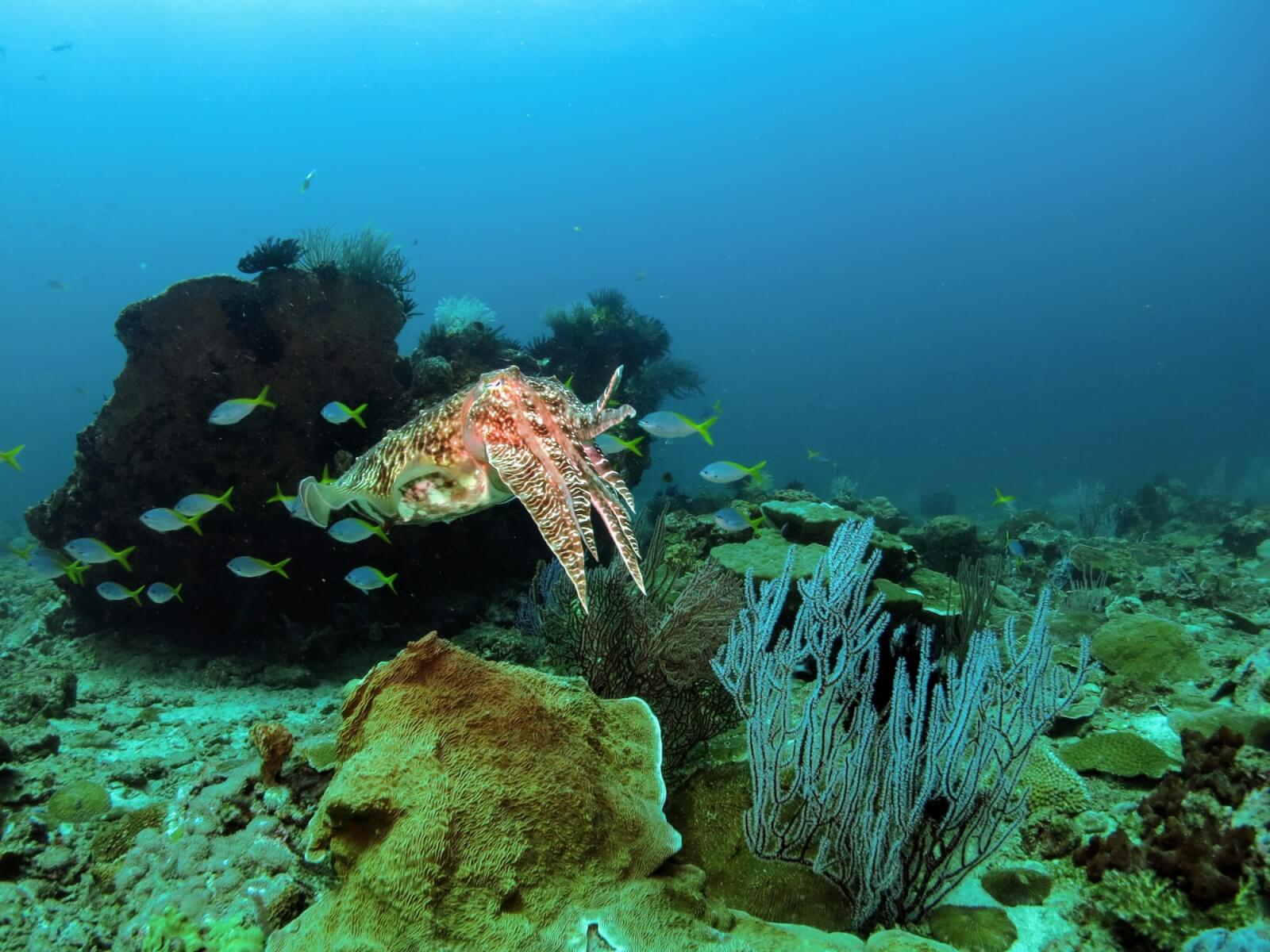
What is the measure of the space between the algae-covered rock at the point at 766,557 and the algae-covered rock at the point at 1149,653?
2.87m

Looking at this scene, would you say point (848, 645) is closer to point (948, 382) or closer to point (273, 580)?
point (273, 580)

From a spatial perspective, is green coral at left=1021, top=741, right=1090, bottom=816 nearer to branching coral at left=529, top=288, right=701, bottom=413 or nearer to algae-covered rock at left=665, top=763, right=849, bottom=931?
algae-covered rock at left=665, top=763, right=849, bottom=931

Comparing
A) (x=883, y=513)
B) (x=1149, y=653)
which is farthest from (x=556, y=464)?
(x=883, y=513)

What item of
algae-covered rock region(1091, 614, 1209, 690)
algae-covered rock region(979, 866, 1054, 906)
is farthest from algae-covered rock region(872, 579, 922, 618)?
algae-covered rock region(979, 866, 1054, 906)

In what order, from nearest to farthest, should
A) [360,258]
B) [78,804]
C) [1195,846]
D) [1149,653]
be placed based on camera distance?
[1195,846] < [78,804] < [1149,653] < [360,258]

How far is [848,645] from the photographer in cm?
355

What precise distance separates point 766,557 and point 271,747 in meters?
5.31

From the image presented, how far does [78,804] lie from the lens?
13.8 feet

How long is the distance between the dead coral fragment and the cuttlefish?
4.62 ft

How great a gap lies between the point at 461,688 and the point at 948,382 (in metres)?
180

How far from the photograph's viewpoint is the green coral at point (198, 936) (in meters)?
2.59

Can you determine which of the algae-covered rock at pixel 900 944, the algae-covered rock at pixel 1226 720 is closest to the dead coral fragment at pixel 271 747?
the algae-covered rock at pixel 900 944

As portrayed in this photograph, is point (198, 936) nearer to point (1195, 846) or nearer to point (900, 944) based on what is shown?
point (900, 944)

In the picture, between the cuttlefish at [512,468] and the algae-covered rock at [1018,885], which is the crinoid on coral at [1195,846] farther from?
the cuttlefish at [512,468]
